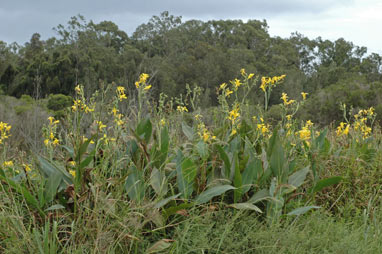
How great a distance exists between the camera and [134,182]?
2.53m

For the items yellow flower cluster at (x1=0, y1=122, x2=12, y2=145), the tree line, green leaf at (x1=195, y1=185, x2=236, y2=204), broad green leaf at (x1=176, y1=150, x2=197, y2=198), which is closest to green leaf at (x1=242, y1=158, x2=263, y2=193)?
green leaf at (x1=195, y1=185, x2=236, y2=204)

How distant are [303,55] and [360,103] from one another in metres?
29.2

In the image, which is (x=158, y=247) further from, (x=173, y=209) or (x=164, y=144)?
(x=164, y=144)

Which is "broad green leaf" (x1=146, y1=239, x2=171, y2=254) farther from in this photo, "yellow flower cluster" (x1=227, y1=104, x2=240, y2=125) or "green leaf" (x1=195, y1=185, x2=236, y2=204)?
"yellow flower cluster" (x1=227, y1=104, x2=240, y2=125)

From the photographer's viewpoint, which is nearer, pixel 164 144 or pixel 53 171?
pixel 53 171

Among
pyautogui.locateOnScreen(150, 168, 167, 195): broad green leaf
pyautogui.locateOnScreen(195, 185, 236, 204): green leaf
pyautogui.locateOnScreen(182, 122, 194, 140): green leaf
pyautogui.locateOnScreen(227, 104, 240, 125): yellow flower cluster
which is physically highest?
pyautogui.locateOnScreen(227, 104, 240, 125): yellow flower cluster

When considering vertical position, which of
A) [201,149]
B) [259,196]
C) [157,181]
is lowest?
[259,196]

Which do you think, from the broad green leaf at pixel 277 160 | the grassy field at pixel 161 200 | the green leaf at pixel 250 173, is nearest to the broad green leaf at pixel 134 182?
the grassy field at pixel 161 200

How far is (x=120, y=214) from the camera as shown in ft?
7.88

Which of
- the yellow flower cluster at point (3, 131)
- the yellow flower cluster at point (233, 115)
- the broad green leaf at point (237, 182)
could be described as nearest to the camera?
the broad green leaf at point (237, 182)

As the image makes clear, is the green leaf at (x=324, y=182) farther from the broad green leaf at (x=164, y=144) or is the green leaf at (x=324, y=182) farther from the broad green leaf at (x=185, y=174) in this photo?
the broad green leaf at (x=164, y=144)

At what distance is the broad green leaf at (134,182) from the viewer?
2.54m

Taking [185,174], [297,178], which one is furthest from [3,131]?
[297,178]

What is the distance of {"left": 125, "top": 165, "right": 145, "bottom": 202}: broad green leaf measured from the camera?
2537 mm
